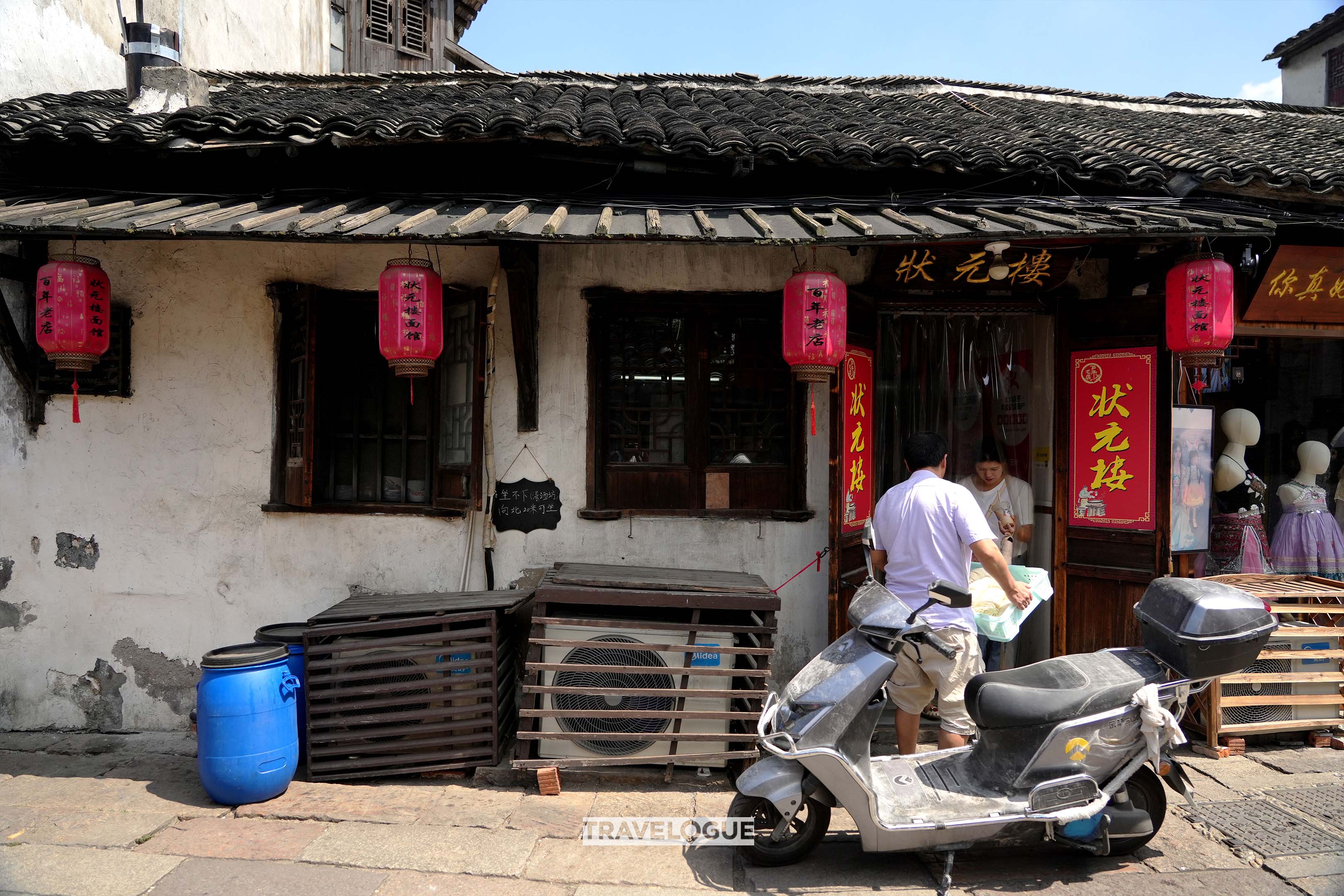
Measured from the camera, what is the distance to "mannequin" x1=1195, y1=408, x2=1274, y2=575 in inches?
247

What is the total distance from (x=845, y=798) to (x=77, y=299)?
5630 millimetres

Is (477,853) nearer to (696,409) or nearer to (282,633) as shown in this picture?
(282,633)

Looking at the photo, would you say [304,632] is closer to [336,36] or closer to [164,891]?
[164,891]

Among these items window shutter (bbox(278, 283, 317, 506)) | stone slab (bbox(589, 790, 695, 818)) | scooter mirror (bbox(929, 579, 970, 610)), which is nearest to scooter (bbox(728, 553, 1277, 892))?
scooter mirror (bbox(929, 579, 970, 610))

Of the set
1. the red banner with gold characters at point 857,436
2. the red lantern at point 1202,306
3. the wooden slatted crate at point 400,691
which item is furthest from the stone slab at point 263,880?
the red lantern at point 1202,306

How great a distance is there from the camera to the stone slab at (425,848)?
4.04 metres

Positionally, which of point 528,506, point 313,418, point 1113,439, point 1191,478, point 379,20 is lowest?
point 528,506

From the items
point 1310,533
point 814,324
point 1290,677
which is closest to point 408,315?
point 814,324

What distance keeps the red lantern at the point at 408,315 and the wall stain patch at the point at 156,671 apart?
306 cm

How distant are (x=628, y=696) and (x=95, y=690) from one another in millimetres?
4291

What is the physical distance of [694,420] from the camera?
6.10m

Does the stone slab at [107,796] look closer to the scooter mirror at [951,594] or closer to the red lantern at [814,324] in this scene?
the scooter mirror at [951,594]

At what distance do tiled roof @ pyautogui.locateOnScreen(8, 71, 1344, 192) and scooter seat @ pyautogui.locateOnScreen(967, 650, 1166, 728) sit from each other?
3555 mm

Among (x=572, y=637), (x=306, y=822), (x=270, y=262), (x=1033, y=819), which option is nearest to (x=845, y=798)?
(x=1033, y=819)
